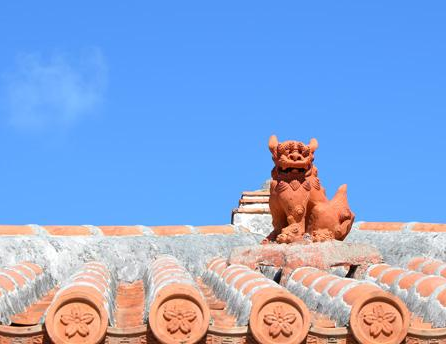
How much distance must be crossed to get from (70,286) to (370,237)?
7561 mm

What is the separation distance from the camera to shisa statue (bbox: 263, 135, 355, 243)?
947 centimetres

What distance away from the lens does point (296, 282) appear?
7.72 meters

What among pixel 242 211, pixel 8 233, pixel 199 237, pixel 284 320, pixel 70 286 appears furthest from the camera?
pixel 242 211

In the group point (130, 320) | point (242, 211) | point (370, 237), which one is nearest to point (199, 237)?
point (242, 211)

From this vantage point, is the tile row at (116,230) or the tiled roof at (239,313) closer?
the tiled roof at (239,313)

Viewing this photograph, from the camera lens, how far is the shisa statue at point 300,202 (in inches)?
373

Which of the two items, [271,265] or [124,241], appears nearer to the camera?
[271,265]

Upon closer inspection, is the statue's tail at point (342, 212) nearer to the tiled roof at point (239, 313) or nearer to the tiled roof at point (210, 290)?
the tiled roof at point (210, 290)

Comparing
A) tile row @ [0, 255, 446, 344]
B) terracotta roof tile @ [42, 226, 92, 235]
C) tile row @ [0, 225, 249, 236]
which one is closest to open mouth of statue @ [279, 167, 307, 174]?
tile row @ [0, 225, 249, 236]

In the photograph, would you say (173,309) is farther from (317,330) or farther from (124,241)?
(124,241)

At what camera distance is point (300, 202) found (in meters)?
9.64

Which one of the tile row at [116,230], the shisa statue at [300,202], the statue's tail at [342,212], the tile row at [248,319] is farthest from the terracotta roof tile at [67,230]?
the tile row at [248,319]

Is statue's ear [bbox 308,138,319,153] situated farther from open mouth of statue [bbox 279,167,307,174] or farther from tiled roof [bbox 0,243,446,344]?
tiled roof [bbox 0,243,446,344]

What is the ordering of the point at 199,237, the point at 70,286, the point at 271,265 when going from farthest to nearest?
the point at 199,237 → the point at 271,265 → the point at 70,286
